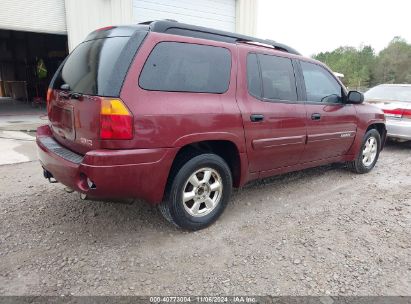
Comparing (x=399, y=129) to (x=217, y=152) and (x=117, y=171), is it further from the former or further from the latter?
(x=117, y=171)

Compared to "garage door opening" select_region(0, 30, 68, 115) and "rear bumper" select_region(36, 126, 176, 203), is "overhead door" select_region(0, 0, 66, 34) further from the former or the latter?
"garage door opening" select_region(0, 30, 68, 115)

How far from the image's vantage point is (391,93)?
763 centimetres

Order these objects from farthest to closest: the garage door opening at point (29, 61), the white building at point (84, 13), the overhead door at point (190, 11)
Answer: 1. the garage door opening at point (29, 61)
2. the overhead door at point (190, 11)
3. the white building at point (84, 13)

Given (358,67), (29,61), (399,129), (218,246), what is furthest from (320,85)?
(358,67)

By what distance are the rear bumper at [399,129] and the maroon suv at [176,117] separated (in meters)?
3.73

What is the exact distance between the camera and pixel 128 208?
12.1ft

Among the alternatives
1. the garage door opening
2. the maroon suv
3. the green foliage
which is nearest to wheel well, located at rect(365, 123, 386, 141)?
the maroon suv

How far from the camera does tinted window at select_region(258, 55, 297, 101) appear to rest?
143 inches

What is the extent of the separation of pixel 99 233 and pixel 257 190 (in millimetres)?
2117

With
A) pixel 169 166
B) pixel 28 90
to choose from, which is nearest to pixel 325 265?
pixel 169 166

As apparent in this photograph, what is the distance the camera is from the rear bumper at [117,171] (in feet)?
8.39

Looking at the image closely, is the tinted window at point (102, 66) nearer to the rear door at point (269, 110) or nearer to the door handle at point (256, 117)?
the rear door at point (269, 110)

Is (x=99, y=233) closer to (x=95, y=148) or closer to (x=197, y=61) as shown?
(x=95, y=148)

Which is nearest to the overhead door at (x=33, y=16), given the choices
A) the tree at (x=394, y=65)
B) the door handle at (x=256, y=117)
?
the door handle at (x=256, y=117)
